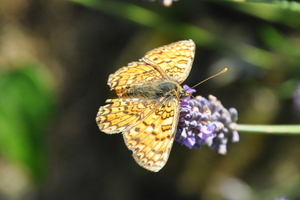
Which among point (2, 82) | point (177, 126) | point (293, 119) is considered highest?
point (2, 82)

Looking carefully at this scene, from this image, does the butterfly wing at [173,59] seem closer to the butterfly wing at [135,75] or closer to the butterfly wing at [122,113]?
the butterfly wing at [135,75]

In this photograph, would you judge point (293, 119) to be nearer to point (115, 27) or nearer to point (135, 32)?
point (135, 32)

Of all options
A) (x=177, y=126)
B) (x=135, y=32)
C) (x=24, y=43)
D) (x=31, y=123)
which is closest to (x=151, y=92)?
(x=177, y=126)

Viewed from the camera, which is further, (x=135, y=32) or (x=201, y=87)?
(x=135, y=32)

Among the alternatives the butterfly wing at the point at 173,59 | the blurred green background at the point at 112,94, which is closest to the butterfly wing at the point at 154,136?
the butterfly wing at the point at 173,59

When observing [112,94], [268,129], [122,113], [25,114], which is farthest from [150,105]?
[112,94]

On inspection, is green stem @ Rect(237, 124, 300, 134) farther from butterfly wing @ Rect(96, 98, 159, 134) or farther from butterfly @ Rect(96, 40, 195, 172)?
butterfly wing @ Rect(96, 98, 159, 134)

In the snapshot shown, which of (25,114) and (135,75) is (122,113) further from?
(25,114)
